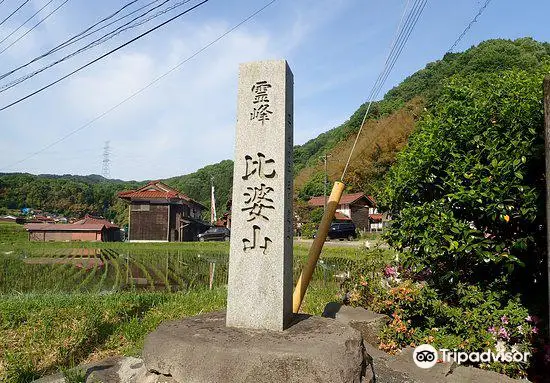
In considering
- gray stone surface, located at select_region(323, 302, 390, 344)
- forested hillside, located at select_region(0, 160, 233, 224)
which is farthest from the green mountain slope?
forested hillside, located at select_region(0, 160, 233, 224)

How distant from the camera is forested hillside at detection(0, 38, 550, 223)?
36688 millimetres

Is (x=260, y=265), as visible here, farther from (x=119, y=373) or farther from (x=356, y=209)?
(x=356, y=209)

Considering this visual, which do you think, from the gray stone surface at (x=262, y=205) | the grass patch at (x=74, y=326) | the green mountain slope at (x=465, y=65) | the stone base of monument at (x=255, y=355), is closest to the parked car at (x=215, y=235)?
the green mountain slope at (x=465, y=65)

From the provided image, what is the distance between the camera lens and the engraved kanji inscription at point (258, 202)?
358 centimetres

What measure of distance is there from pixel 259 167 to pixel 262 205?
38cm

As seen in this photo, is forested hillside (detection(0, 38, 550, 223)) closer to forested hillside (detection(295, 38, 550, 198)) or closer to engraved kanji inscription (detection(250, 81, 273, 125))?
forested hillside (detection(295, 38, 550, 198))

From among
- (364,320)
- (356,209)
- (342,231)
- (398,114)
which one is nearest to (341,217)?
(356,209)

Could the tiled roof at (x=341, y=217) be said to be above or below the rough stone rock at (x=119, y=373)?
above

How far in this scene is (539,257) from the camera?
161 inches

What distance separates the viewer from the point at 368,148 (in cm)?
3972

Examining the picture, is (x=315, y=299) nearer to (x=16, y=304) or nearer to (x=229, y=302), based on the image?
(x=229, y=302)

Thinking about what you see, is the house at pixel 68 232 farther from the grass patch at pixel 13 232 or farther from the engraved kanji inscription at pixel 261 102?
the engraved kanji inscription at pixel 261 102

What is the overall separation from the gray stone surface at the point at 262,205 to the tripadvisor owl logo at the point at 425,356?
5.18 ft

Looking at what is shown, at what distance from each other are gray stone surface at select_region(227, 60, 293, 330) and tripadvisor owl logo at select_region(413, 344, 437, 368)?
158 cm
